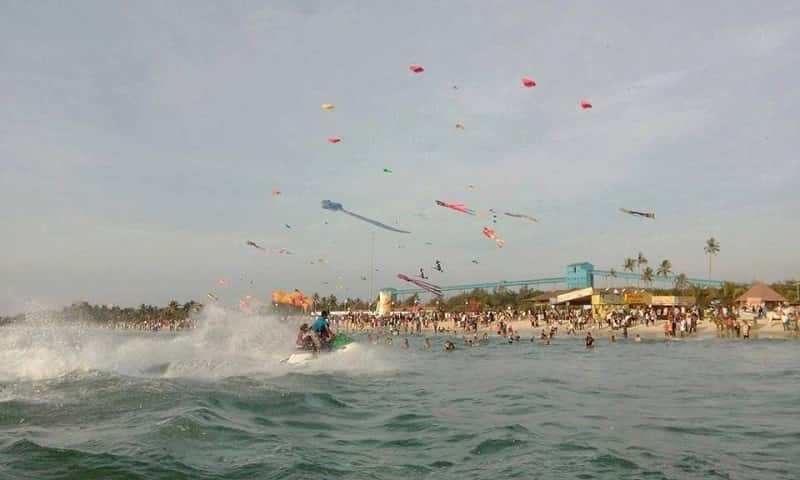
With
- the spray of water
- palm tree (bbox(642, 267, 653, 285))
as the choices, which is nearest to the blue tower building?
palm tree (bbox(642, 267, 653, 285))

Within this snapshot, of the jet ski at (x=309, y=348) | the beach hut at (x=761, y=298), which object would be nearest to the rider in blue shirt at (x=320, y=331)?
the jet ski at (x=309, y=348)

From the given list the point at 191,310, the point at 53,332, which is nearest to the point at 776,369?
the point at 53,332

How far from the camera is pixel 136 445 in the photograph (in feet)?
33.4

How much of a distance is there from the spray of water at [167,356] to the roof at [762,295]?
4920 cm

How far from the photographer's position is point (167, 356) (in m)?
32.6

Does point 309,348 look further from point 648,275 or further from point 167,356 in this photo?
point 648,275

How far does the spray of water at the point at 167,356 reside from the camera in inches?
856

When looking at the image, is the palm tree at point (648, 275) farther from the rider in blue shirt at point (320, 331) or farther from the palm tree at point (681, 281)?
the rider in blue shirt at point (320, 331)

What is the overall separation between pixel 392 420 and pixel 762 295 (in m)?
63.7

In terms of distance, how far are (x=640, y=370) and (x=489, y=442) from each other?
1505 centimetres

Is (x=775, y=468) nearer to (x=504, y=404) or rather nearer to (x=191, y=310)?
(x=504, y=404)

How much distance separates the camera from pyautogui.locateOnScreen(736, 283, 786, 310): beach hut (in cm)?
6391

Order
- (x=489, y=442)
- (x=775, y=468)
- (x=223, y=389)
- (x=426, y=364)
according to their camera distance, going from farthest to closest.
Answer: (x=426, y=364)
(x=223, y=389)
(x=489, y=442)
(x=775, y=468)

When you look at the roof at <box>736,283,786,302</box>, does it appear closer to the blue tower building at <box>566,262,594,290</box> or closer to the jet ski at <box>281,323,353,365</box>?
the blue tower building at <box>566,262,594,290</box>
